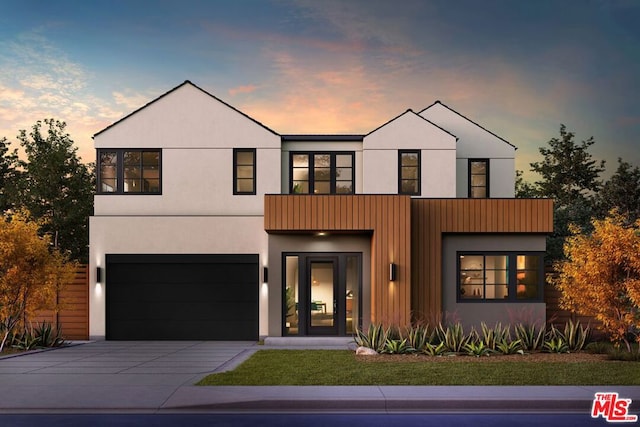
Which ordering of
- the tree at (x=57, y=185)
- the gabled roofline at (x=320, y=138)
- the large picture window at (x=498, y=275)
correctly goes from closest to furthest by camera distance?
the large picture window at (x=498, y=275)
the gabled roofline at (x=320, y=138)
the tree at (x=57, y=185)

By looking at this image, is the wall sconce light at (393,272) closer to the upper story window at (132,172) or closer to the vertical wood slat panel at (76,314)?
the upper story window at (132,172)

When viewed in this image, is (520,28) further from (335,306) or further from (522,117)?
(335,306)

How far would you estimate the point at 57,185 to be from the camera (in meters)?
33.2

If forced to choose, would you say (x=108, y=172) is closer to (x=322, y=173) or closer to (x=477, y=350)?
(x=322, y=173)

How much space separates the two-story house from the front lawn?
12.9 ft

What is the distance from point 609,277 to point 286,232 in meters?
9.66

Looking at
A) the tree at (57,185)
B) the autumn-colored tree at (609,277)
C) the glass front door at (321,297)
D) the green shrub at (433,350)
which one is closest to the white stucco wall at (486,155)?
the glass front door at (321,297)

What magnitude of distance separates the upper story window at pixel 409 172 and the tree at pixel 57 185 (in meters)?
19.8

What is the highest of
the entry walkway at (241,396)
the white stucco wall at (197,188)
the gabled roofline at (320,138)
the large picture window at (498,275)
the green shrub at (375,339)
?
the gabled roofline at (320,138)

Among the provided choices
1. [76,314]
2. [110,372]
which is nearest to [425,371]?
[110,372]

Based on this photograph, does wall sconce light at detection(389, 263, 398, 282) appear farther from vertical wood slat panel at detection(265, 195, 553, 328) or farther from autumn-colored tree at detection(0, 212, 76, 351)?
autumn-colored tree at detection(0, 212, 76, 351)

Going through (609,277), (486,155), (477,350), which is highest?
(486,155)

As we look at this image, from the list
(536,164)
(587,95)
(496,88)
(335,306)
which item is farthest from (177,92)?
(536,164)

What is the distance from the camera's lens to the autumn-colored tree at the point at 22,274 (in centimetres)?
1723
